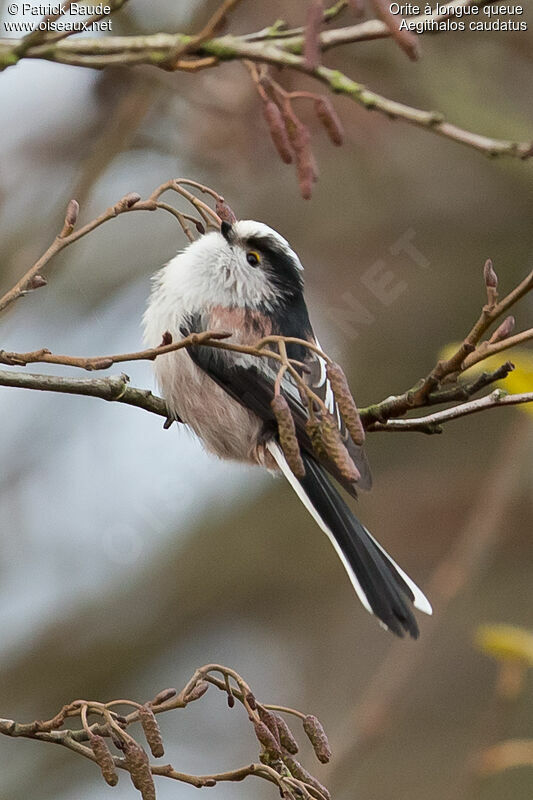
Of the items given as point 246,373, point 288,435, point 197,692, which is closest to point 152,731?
point 197,692

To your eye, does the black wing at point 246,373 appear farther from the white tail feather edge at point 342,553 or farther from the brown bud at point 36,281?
the brown bud at point 36,281

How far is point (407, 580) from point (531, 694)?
3335 mm

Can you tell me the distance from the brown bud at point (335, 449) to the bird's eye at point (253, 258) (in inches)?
64.1

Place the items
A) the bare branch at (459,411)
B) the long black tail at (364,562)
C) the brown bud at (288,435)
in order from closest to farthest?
the brown bud at (288,435)
the bare branch at (459,411)
the long black tail at (364,562)

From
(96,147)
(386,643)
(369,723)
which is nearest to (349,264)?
(96,147)

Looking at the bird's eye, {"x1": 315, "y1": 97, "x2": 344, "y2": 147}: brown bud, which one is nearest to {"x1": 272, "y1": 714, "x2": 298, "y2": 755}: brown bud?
{"x1": 315, "y1": 97, "x2": 344, "y2": 147}: brown bud

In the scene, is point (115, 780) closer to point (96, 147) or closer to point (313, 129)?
point (96, 147)

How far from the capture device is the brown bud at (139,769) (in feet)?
5.17

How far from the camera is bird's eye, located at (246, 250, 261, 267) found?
328 centimetres

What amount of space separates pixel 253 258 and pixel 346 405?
5.51 feet

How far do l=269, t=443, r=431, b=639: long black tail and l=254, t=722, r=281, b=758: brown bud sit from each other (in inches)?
20.8

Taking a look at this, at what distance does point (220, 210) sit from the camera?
254cm

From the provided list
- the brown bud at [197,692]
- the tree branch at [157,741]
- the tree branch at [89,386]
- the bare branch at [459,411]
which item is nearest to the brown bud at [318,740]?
the tree branch at [157,741]

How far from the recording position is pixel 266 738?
66.4 inches
